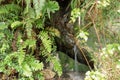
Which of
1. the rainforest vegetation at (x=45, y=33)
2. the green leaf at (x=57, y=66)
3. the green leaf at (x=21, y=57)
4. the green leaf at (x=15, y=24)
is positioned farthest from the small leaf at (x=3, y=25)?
the green leaf at (x=57, y=66)

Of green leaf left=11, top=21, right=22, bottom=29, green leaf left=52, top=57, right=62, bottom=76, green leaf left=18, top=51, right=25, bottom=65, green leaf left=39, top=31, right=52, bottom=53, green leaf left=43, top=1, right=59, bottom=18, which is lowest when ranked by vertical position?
green leaf left=52, top=57, right=62, bottom=76

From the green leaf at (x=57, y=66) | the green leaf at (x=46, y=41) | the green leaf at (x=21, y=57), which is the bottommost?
the green leaf at (x=57, y=66)

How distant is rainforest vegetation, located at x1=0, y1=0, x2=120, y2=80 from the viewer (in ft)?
10.2

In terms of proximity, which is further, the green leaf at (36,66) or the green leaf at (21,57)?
the green leaf at (36,66)

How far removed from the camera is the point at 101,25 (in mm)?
3205

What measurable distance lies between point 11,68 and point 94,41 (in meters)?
1.25

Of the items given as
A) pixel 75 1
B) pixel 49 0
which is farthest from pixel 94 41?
pixel 49 0

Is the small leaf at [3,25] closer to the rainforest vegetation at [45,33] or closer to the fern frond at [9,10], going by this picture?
the rainforest vegetation at [45,33]

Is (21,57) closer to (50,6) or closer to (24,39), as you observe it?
(24,39)

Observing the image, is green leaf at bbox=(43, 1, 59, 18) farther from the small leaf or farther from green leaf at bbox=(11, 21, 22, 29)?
the small leaf

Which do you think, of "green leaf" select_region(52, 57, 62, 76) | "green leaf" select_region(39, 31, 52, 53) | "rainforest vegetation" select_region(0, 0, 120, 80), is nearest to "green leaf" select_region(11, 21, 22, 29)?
"rainforest vegetation" select_region(0, 0, 120, 80)

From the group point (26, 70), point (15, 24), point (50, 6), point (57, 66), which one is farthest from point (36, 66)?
point (50, 6)

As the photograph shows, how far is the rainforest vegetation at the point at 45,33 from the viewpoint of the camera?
3.12 m

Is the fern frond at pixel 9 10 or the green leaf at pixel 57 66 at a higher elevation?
the fern frond at pixel 9 10
